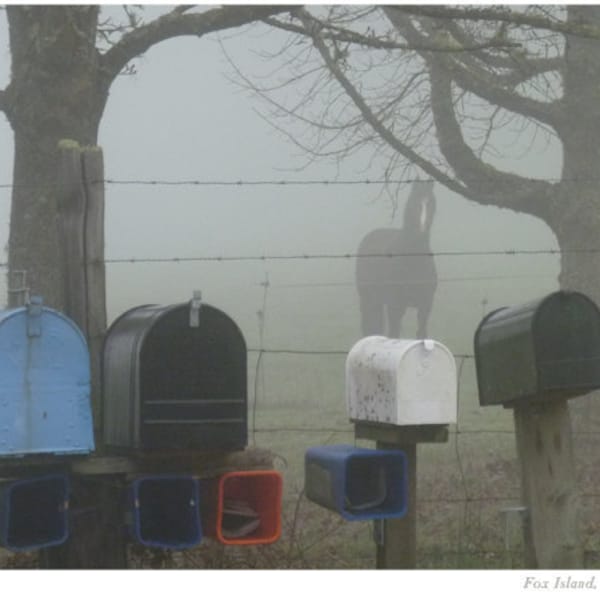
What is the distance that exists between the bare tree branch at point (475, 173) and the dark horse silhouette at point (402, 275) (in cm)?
606

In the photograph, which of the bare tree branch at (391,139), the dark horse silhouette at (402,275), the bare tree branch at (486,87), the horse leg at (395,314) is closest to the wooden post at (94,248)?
the bare tree branch at (391,139)

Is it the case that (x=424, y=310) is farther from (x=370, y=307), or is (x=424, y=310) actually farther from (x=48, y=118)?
(x=48, y=118)

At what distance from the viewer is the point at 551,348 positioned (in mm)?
4910

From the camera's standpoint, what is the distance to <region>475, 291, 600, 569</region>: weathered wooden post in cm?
491

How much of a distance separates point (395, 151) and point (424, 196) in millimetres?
7402

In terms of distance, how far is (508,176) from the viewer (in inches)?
439

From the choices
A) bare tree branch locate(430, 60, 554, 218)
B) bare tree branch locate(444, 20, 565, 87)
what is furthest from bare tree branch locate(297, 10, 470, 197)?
bare tree branch locate(444, 20, 565, 87)

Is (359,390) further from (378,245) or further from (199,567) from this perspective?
(378,245)

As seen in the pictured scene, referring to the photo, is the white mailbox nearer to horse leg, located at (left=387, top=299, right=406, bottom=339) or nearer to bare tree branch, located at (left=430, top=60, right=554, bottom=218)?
bare tree branch, located at (left=430, top=60, right=554, bottom=218)

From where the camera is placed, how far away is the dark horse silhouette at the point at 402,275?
18016 millimetres

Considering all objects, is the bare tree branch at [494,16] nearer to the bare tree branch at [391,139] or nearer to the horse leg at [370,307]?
the bare tree branch at [391,139]

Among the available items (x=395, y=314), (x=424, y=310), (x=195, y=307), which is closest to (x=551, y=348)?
(x=195, y=307)

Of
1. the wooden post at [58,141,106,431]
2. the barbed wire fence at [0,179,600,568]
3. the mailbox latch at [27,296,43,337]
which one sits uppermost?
the wooden post at [58,141,106,431]

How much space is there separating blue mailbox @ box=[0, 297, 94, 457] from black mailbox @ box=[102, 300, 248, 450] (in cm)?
17
